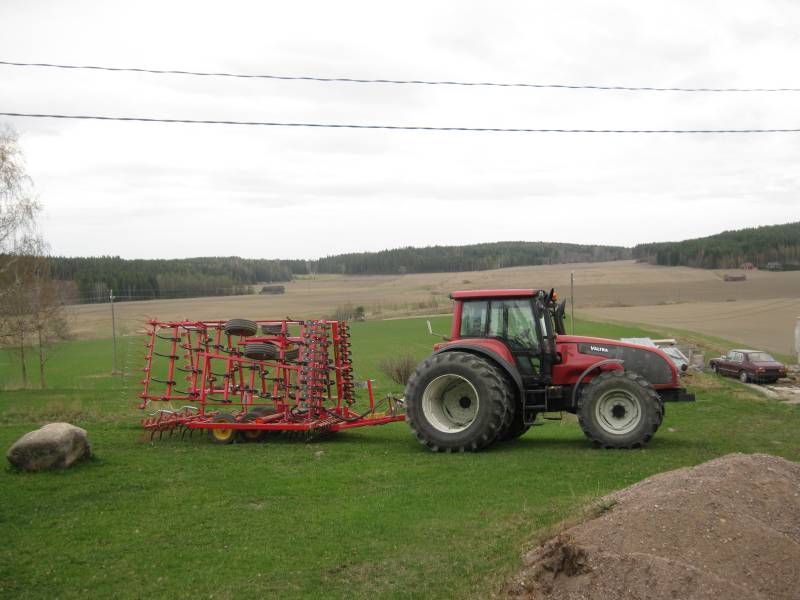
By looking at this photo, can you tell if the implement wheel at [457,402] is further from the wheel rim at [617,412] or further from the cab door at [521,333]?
the wheel rim at [617,412]

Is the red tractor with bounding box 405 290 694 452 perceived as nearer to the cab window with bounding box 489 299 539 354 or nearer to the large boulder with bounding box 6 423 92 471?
the cab window with bounding box 489 299 539 354

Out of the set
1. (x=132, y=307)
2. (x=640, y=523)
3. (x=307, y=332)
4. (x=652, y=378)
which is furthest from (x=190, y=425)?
(x=132, y=307)

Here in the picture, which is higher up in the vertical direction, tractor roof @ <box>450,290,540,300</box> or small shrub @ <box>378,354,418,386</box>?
tractor roof @ <box>450,290,540,300</box>

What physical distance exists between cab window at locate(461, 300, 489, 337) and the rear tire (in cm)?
203

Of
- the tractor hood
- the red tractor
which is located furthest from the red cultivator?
the tractor hood

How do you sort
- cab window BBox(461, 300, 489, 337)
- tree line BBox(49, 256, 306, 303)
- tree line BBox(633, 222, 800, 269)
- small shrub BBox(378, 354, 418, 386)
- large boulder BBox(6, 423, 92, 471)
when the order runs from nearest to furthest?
large boulder BBox(6, 423, 92, 471) < cab window BBox(461, 300, 489, 337) < small shrub BBox(378, 354, 418, 386) < tree line BBox(49, 256, 306, 303) < tree line BBox(633, 222, 800, 269)

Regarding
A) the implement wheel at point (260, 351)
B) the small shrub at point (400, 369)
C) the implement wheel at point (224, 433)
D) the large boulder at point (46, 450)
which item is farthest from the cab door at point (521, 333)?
the small shrub at point (400, 369)

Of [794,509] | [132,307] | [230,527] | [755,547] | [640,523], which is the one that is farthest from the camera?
[132,307]

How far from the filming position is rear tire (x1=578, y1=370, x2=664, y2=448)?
12461mm

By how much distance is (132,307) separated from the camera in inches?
2660

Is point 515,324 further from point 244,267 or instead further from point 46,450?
point 244,267

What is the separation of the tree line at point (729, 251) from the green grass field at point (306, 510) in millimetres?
75112

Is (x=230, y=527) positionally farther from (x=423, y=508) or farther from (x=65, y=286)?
(x=65, y=286)

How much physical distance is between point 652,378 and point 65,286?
3824 cm
